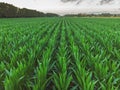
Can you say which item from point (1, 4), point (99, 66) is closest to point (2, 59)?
point (99, 66)

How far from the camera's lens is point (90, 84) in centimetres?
285

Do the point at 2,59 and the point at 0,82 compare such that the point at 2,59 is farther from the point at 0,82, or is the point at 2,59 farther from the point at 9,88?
the point at 9,88

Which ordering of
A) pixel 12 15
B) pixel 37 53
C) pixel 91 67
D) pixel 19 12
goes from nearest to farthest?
pixel 91 67 → pixel 37 53 → pixel 12 15 → pixel 19 12

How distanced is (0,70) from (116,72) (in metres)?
1.81

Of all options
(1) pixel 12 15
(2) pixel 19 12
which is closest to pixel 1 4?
(1) pixel 12 15

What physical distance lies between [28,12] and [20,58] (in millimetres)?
101882

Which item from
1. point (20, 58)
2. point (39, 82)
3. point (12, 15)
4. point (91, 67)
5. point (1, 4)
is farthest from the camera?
point (12, 15)

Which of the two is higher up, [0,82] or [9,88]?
[9,88]

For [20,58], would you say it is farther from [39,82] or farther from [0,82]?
[39,82]

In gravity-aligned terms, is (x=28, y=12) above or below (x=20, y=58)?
below

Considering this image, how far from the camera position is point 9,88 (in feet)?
9.64

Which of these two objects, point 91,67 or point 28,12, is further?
point 28,12

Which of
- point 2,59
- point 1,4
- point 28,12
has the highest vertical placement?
point 2,59

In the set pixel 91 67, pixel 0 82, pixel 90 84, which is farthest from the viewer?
pixel 91 67
